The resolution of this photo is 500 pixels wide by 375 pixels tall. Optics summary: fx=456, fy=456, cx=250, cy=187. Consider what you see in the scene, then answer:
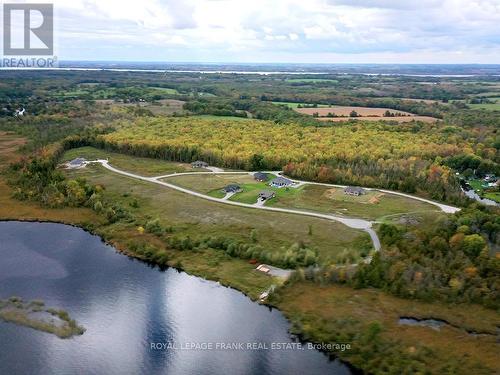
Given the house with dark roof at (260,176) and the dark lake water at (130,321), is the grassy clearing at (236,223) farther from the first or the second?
the house with dark roof at (260,176)

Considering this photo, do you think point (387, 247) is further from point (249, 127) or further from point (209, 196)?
point (249, 127)

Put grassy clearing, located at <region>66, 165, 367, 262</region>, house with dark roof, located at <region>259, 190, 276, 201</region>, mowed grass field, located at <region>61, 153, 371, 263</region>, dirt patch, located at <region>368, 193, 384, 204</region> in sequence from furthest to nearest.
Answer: house with dark roof, located at <region>259, 190, 276, 201</region> → dirt patch, located at <region>368, 193, 384, 204</region> → grassy clearing, located at <region>66, 165, 367, 262</region> → mowed grass field, located at <region>61, 153, 371, 263</region>

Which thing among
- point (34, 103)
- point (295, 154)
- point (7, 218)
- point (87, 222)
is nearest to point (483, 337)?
point (87, 222)

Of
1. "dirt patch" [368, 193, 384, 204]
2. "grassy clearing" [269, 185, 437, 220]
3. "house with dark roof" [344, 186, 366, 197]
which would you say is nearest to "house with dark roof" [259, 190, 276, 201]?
"grassy clearing" [269, 185, 437, 220]

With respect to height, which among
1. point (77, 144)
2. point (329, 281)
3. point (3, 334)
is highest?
point (77, 144)

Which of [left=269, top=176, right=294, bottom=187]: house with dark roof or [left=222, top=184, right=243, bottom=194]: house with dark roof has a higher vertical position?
[left=269, top=176, right=294, bottom=187]: house with dark roof

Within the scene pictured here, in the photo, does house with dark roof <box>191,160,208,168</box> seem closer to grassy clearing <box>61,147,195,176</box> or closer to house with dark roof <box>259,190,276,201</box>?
grassy clearing <box>61,147,195,176</box>

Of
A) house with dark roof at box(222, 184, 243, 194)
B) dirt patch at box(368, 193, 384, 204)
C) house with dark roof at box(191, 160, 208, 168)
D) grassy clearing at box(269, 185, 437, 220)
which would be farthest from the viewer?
house with dark roof at box(191, 160, 208, 168)
